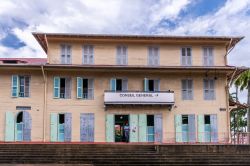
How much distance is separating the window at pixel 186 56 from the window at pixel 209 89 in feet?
5.57

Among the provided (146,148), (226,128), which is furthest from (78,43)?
(226,128)

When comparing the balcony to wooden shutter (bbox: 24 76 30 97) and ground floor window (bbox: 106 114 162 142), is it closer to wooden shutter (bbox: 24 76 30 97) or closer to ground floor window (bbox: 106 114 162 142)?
ground floor window (bbox: 106 114 162 142)

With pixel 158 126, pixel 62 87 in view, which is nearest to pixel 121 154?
pixel 158 126

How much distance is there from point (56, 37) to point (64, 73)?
250cm

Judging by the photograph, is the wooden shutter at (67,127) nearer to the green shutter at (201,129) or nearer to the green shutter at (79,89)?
the green shutter at (79,89)

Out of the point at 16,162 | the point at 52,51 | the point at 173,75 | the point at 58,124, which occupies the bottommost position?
the point at 16,162

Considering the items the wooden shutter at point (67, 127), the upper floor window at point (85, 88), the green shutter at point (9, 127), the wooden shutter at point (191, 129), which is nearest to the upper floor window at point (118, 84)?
the upper floor window at point (85, 88)

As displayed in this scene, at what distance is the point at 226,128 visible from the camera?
25062 mm

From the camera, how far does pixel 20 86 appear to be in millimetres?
24891

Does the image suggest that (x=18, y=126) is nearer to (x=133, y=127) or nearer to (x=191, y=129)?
(x=133, y=127)

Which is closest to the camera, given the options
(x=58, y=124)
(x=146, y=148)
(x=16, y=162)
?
(x=16, y=162)

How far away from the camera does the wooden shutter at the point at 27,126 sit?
24.3m

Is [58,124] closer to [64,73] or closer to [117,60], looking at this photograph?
[64,73]

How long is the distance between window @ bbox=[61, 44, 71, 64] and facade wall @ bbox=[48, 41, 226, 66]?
27 cm
